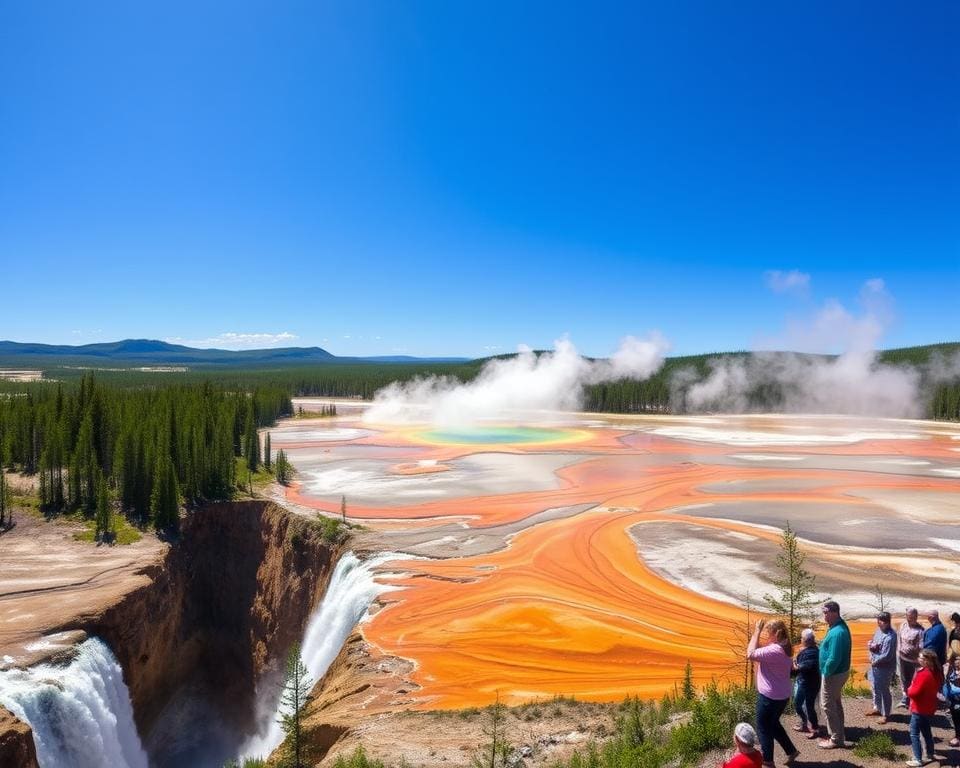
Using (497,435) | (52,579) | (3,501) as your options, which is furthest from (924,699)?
(497,435)

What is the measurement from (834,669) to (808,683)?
621 millimetres

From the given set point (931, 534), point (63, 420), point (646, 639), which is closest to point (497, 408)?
point (63, 420)

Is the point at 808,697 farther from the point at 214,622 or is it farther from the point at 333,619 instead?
the point at 214,622

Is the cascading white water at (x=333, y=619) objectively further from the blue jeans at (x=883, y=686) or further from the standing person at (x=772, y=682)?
the blue jeans at (x=883, y=686)

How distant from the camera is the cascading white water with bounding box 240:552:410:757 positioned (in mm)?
24656

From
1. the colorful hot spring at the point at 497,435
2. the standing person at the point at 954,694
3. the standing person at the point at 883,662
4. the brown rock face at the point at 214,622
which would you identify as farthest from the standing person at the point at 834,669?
the colorful hot spring at the point at 497,435

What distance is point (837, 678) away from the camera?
9148mm

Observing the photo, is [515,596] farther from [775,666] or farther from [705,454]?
[705,454]

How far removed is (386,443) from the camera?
71938 mm

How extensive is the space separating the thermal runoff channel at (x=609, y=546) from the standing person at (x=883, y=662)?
7.10 meters

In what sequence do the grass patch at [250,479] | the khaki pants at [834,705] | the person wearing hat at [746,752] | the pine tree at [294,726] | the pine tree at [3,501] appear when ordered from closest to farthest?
the person wearing hat at [746,752] → the khaki pants at [834,705] → the pine tree at [294,726] → the pine tree at [3,501] → the grass patch at [250,479]

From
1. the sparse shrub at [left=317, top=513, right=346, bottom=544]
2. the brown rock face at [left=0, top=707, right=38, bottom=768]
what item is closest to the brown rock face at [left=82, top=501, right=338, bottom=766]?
the sparse shrub at [left=317, top=513, right=346, bottom=544]

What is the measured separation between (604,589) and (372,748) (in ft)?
45.4

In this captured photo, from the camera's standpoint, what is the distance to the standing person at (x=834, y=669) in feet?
29.7
